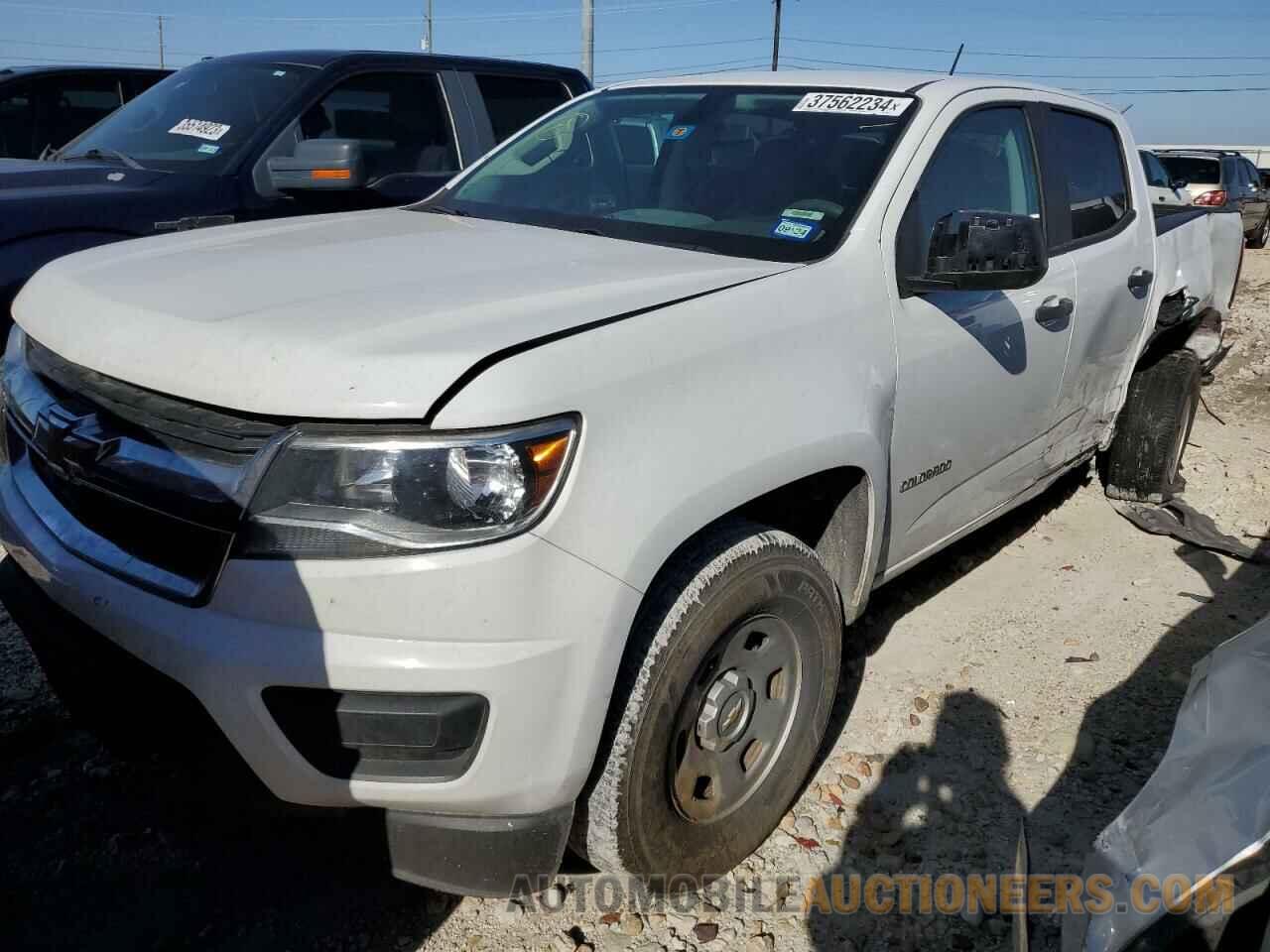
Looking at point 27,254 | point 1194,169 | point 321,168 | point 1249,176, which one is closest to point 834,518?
point 321,168

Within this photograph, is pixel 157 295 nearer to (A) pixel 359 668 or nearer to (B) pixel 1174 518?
(A) pixel 359 668

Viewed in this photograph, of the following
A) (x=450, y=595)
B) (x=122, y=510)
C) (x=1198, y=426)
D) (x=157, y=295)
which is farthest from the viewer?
(x=1198, y=426)

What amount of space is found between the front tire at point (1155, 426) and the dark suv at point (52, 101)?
240 inches

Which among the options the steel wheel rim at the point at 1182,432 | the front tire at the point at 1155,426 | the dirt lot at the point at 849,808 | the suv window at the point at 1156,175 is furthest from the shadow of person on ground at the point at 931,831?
the suv window at the point at 1156,175

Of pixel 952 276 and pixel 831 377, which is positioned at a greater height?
pixel 952 276

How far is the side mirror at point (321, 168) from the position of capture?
13.1ft

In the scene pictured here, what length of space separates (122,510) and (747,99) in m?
2.23

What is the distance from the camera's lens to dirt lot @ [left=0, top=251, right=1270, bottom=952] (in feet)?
7.57

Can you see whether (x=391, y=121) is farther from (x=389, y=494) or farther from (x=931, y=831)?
(x=931, y=831)

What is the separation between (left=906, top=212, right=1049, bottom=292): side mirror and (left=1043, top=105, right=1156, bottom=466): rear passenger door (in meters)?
0.87

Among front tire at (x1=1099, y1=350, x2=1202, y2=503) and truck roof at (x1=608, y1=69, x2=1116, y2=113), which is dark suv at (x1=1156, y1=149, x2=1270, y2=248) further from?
truck roof at (x1=608, y1=69, x2=1116, y2=113)

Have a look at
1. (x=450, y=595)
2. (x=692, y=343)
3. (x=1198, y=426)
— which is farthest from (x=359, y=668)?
(x=1198, y=426)

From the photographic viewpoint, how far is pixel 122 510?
1.93 meters

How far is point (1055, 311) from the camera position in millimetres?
3295
